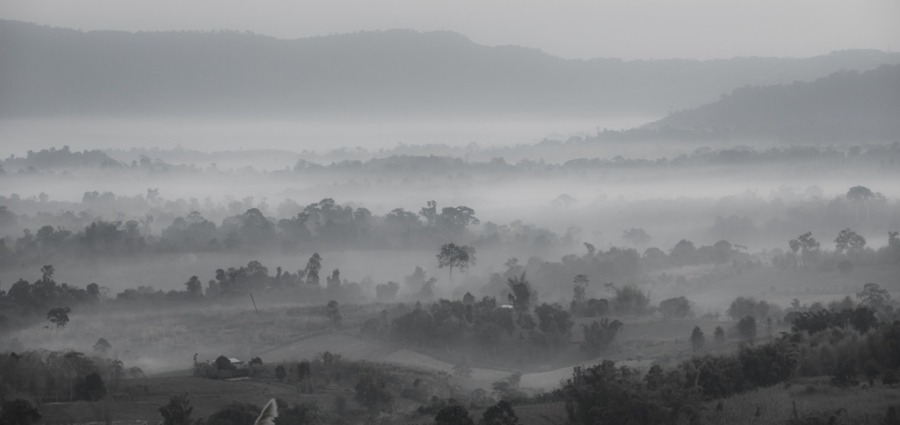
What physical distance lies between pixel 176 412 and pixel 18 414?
6.45 meters

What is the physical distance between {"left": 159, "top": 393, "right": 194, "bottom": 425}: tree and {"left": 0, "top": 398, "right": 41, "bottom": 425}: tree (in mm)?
5336

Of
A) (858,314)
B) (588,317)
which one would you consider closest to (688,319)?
(588,317)

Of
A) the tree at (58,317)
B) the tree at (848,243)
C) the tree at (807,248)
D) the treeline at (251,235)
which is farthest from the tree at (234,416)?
the treeline at (251,235)

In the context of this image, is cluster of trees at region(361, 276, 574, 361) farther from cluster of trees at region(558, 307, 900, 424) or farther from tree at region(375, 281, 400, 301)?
tree at region(375, 281, 400, 301)

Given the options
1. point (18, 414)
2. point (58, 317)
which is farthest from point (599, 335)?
point (18, 414)

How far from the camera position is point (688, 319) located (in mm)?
96562

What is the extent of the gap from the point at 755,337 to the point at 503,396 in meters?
19.2

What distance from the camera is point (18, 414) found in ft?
182

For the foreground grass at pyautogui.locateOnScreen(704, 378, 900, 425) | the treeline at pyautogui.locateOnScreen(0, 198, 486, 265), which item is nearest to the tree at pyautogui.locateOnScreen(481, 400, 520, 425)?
the foreground grass at pyautogui.locateOnScreen(704, 378, 900, 425)

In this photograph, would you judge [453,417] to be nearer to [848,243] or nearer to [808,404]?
[808,404]

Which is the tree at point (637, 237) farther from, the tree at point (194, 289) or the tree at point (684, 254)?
the tree at point (194, 289)

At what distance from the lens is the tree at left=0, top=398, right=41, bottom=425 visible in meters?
55.5

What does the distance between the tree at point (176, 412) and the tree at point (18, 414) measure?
5336 mm

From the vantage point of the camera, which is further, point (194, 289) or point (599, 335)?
point (194, 289)
